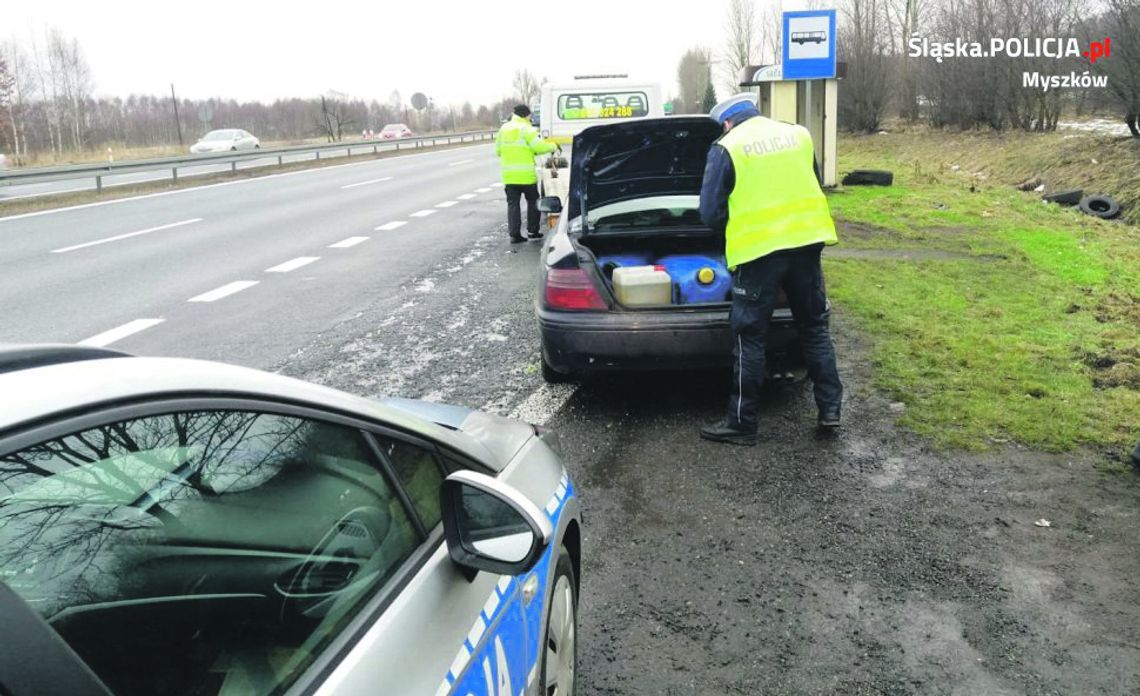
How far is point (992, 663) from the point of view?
10.7 ft

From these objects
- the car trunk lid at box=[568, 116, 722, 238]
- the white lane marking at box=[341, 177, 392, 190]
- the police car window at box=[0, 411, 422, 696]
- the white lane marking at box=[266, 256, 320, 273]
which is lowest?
the white lane marking at box=[266, 256, 320, 273]

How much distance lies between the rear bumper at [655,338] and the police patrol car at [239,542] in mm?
3297

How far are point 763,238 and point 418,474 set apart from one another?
3.38m

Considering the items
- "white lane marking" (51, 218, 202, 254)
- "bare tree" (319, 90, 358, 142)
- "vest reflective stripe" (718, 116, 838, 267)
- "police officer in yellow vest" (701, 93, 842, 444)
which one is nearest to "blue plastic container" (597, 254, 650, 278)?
"police officer in yellow vest" (701, 93, 842, 444)

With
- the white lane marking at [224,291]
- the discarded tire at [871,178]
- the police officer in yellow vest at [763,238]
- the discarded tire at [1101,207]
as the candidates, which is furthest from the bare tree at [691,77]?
the police officer in yellow vest at [763,238]

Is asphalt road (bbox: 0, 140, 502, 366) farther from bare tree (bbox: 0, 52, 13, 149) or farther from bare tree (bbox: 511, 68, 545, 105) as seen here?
bare tree (bbox: 511, 68, 545, 105)

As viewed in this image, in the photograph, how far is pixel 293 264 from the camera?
11.9m

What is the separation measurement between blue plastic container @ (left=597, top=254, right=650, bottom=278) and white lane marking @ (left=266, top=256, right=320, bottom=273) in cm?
594

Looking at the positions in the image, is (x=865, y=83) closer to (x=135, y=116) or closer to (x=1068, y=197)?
(x=1068, y=197)

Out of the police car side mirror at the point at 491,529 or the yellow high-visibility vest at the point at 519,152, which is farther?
the yellow high-visibility vest at the point at 519,152

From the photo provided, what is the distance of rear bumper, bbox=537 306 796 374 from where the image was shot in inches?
221

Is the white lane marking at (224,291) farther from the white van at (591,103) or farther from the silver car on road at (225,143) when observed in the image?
the silver car on road at (225,143)

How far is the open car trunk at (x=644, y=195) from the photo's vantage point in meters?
6.50

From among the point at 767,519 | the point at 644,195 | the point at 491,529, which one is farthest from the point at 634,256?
the point at 491,529
